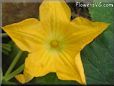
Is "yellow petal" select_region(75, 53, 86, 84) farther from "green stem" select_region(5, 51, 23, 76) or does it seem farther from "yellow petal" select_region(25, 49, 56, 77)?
"green stem" select_region(5, 51, 23, 76)

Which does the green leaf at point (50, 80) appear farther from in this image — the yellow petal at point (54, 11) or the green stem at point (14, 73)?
the yellow petal at point (54, 11)

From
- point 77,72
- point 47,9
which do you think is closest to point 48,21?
point 47,9

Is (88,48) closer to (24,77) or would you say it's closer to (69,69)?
(69,69)

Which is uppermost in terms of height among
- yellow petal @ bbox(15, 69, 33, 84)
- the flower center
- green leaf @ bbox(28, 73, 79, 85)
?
the flower center

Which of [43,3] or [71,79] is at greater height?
[43,3]

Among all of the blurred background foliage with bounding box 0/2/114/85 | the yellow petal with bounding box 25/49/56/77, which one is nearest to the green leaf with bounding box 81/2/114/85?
the blurred background foliage with bounding box 0/2/114/85

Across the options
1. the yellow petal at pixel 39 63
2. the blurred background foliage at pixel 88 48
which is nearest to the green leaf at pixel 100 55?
the blurred background foliage at pixel 88 48

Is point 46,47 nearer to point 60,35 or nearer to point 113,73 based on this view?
point 60,35
